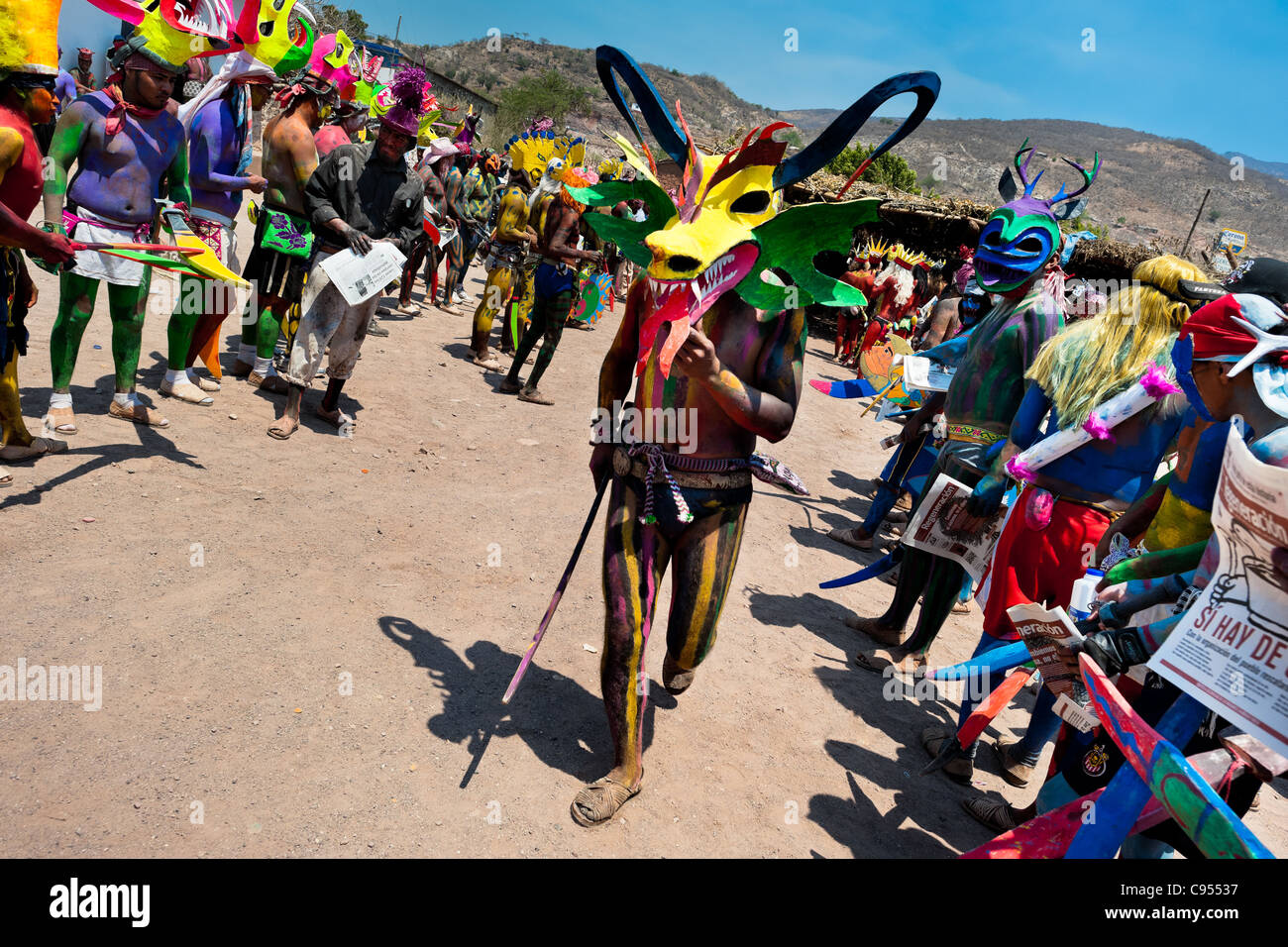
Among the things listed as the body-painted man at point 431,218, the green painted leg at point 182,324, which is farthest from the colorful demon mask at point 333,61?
the green painted leg at point 182,324

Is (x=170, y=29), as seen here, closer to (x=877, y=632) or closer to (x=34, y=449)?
(x=34, y=449)

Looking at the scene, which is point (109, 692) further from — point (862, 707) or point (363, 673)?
point (862, 707)

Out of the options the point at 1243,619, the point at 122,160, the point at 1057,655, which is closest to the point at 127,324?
the point at 122,160

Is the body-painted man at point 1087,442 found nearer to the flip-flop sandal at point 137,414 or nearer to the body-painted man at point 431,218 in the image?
the flip-flop sandal at point 137,414

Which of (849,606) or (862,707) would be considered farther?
(849,606)

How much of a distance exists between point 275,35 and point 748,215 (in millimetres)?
4539

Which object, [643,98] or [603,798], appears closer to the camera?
[643,98]

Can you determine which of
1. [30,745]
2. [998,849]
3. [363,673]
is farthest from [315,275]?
[998,849]

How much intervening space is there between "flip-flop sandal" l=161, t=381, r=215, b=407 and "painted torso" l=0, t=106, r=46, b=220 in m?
1.99

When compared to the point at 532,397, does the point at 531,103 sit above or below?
above

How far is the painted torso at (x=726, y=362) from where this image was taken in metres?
2.77

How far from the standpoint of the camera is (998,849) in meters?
2.48

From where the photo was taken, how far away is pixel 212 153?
560 cm
